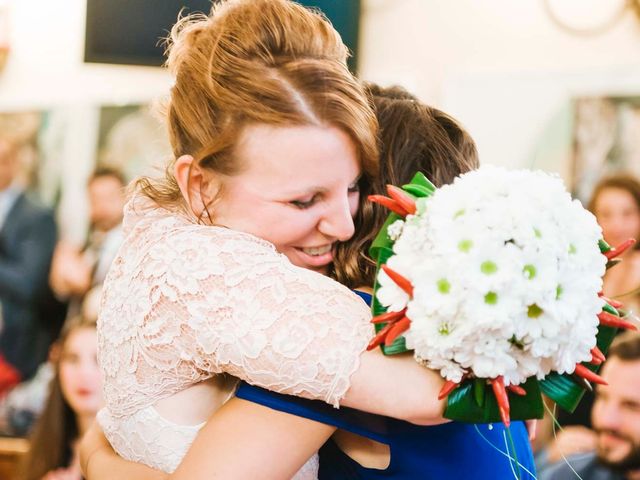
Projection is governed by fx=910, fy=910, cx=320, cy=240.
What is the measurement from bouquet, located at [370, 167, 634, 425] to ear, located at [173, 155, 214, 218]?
14.4 inches

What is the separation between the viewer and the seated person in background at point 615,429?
296cm

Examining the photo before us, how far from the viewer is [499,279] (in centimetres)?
101

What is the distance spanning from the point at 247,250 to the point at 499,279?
0.35 meters

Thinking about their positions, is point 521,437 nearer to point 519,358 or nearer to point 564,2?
point 519,358

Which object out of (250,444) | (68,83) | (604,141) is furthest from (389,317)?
(68,83)

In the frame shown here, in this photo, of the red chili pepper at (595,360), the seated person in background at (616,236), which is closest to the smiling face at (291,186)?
the red chili pepper at (595,360)

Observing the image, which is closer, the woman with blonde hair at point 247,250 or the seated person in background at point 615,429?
the woman with blonde hair at point 247,250

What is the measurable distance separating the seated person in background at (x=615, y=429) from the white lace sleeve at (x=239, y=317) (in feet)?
6.67

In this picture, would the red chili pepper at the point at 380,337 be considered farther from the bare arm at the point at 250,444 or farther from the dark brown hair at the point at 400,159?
the dark brown hair at the point at 400,159

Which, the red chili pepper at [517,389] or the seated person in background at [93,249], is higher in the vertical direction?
the red chili pepper at [517,389]

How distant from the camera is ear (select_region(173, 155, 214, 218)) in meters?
1.40

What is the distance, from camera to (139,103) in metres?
3.75

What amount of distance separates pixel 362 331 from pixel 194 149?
17.9 inches

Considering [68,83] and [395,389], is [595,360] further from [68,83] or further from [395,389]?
[68,83]
